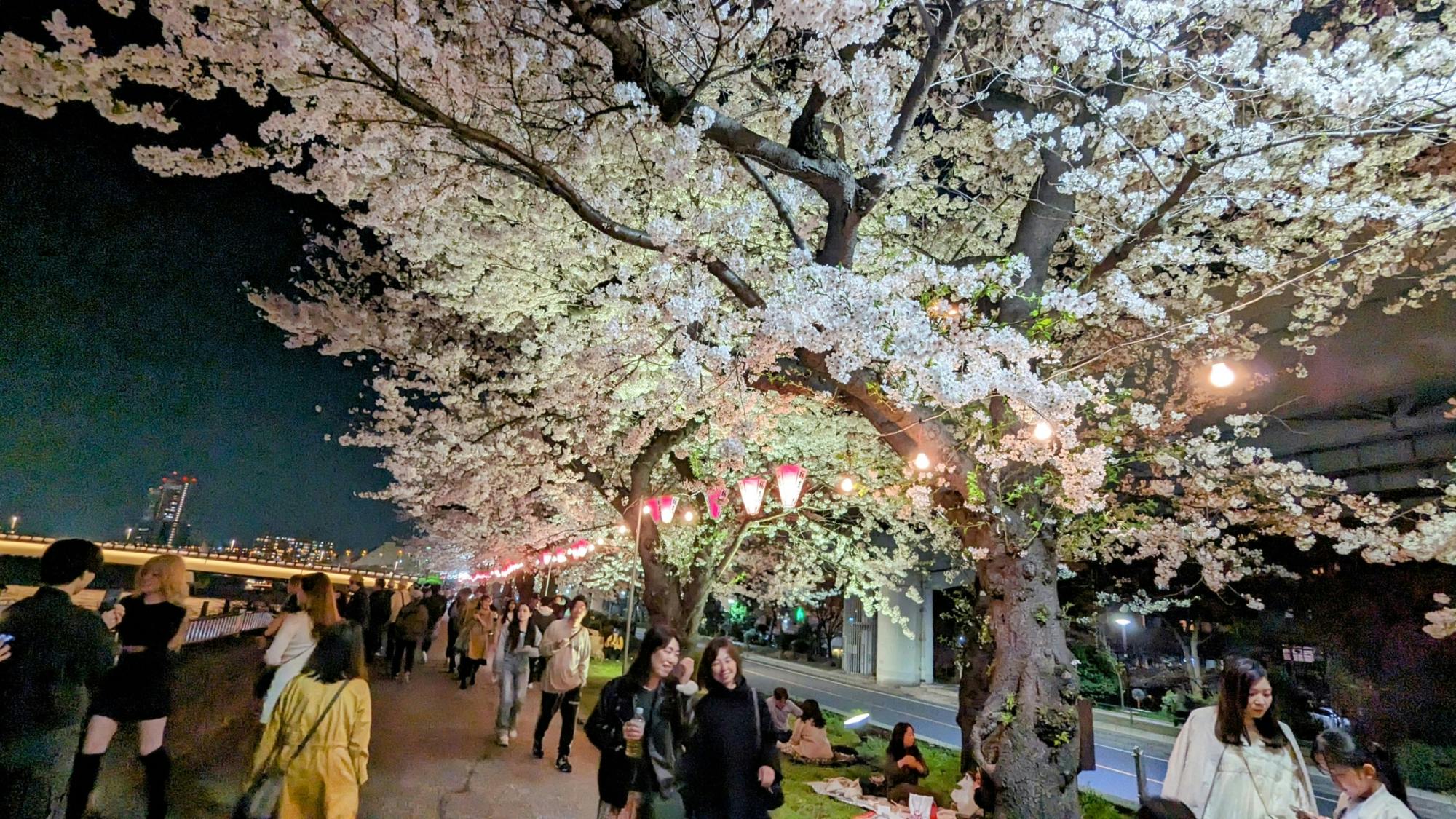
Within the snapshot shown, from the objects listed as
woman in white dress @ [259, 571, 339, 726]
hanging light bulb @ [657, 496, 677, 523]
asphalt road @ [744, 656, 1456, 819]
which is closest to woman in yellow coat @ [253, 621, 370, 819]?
woman in white dress @ [259, 571, 339, 726]

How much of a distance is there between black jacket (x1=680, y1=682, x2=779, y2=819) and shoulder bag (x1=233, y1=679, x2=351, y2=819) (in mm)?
2005

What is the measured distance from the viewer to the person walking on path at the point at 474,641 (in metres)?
11.4

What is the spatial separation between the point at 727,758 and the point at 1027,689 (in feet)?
11.0

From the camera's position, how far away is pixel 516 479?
15.3 meters

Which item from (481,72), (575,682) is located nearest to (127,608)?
(575,682)

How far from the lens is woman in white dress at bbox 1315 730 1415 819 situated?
3514mm

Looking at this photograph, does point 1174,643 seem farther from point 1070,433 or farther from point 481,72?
point 481,72

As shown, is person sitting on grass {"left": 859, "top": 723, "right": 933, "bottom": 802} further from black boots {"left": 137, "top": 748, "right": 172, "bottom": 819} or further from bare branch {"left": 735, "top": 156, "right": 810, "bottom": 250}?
black boots {"left": 137, "top": 748, "right": 172, "bottom": 819}

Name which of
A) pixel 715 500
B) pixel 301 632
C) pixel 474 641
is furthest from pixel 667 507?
pixel 301 632

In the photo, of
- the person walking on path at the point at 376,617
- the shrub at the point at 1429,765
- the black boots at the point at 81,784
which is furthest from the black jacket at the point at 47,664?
the shrub at the point at 1429,765

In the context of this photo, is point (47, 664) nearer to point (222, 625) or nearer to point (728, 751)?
point (728, 751)

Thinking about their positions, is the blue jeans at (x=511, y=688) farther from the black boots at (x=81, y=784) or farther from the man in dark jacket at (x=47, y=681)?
the man in dark jacket at (x=47, y=681)

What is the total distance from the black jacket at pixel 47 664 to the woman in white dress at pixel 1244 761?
20.3 feet

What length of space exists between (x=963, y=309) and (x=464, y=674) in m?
11.1
